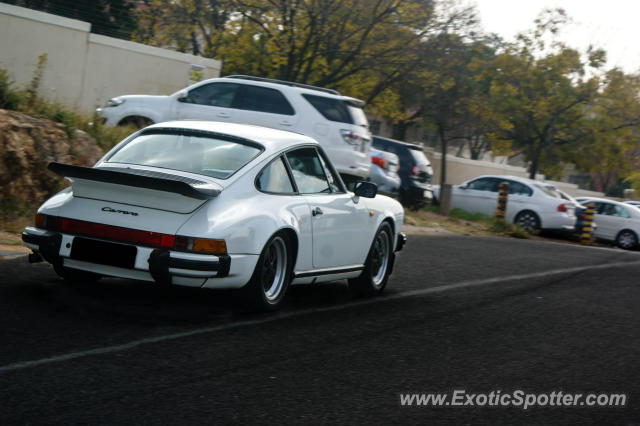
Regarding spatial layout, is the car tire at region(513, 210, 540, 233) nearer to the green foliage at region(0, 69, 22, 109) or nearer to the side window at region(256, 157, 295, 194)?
the green foliage at region(0, 69, 22, 109)

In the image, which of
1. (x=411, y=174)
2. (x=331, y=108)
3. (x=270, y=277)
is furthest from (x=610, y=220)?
(x=270, y=277)

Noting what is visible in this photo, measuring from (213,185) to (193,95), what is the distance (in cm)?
970

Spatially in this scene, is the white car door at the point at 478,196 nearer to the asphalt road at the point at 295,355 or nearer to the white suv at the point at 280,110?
the white suv at the point at 280,110

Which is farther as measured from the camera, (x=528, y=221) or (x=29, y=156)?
(x=528, y=221)

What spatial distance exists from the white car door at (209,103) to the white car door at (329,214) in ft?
25.1

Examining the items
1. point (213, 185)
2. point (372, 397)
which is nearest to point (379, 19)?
point (213, 185)

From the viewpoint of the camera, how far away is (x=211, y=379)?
15.0 feet

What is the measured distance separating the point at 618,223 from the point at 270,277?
2083cm

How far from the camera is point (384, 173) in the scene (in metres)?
20.1

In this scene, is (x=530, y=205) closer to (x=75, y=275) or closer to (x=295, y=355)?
(x=75, y=275)

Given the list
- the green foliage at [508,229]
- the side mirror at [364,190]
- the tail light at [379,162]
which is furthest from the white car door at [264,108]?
the green foliage at [508,229]

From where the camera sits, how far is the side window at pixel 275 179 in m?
6.50

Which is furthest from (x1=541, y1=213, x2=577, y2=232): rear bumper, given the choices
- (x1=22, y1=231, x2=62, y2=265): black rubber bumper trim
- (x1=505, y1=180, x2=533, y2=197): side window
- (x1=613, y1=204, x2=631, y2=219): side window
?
(x1=22, y1=231, x2=62, y2=265): black rubber bumper trim

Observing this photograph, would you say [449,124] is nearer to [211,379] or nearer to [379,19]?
[379,19]
